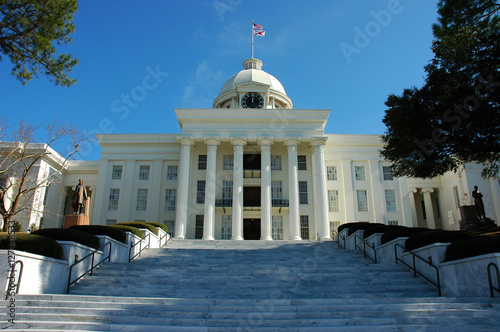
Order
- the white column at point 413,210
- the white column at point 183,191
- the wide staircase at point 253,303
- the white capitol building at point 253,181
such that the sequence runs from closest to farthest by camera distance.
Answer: the wide staircase at point 253,303 → the white column at point 183,191 → the white capitol building at point 253,181 → the white column at point 413,210

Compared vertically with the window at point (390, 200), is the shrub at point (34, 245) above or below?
below

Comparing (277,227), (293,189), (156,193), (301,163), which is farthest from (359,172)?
(156,193)

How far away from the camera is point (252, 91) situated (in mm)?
39062

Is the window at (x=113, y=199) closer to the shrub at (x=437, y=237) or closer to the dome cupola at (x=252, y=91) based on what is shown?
the dome cupola at (x=252, y=91)

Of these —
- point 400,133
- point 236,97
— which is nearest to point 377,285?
point 400,133

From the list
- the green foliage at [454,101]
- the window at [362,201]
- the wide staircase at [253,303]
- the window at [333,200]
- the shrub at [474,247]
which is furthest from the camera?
the window at [362,201]

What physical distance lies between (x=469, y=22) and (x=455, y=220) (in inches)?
1062

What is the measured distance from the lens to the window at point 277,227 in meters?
32.2

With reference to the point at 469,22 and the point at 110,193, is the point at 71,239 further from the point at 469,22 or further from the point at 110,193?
the point at 110,193

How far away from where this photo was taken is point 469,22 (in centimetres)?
1441

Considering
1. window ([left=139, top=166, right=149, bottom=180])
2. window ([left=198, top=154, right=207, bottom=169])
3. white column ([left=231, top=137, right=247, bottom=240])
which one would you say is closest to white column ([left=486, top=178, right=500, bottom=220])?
white column ([left=231, top=137, right=247, bottom=240])

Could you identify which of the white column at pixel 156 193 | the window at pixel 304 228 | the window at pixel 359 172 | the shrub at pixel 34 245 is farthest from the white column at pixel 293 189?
the shrub at pixel 34 245

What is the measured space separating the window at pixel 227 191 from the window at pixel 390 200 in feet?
45.5

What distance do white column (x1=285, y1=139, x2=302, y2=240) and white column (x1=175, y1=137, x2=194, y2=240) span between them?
823cm
